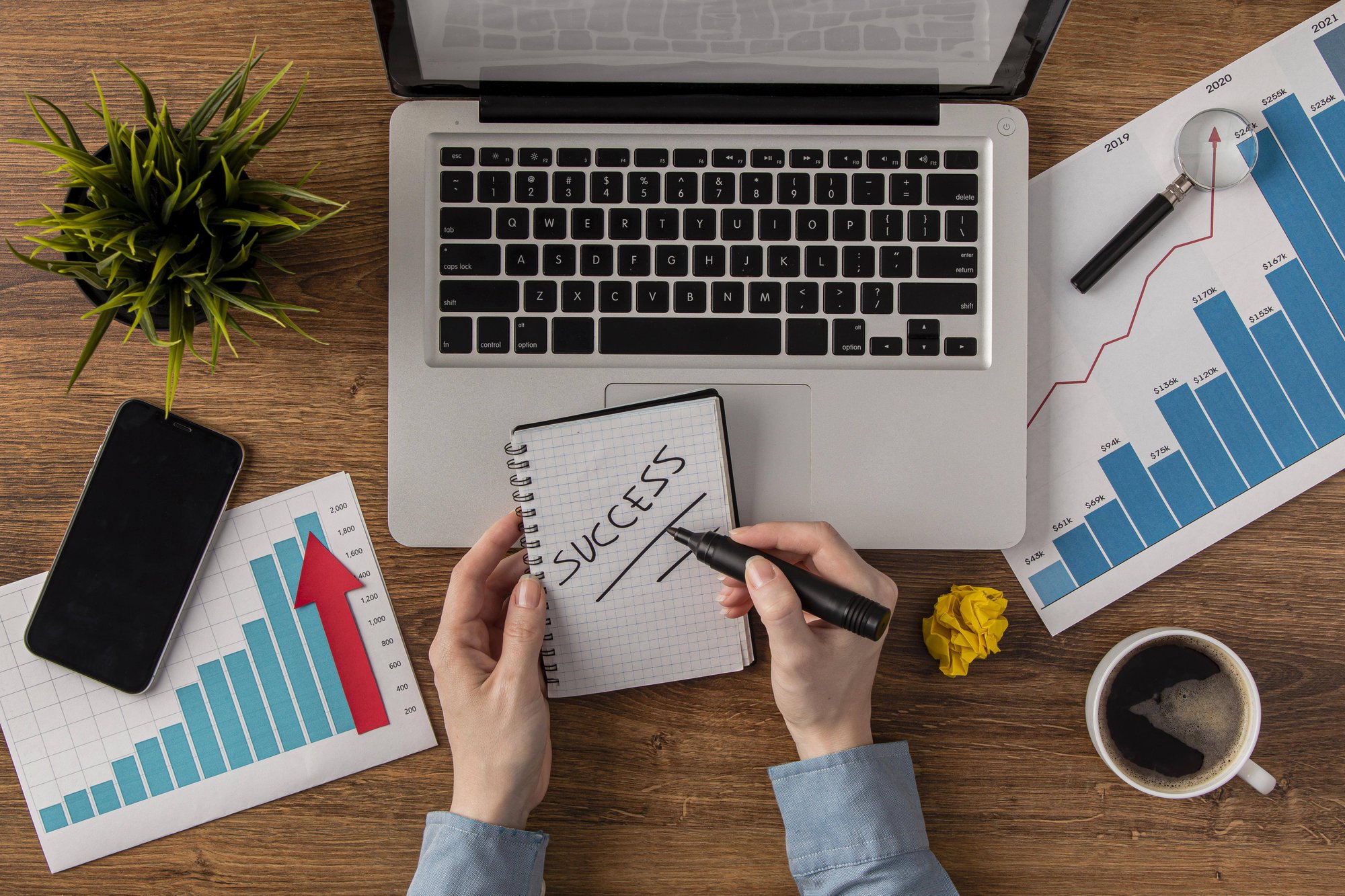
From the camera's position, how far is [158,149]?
62 centimetres

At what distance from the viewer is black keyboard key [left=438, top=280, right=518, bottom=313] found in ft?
2.39

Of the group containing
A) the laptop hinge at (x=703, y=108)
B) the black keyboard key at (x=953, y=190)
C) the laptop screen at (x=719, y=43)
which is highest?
the laptop screen at (x=719, y=43)

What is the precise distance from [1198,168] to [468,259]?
26.2 inches

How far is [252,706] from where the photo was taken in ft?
2.50

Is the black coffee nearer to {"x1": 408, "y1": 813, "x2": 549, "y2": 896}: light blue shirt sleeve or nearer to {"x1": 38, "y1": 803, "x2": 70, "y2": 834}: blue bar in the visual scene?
{"x1": 408, "y1": 813, "x2": 549, "y2": 896}: light blue shirt sleeve

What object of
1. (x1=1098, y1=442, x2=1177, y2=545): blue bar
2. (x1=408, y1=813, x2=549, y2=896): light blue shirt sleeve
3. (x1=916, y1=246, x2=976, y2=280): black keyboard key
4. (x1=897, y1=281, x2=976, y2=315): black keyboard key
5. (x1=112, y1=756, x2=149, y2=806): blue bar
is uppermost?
(x1=916, y1=246, x2=976, y2=280): black keyboard key

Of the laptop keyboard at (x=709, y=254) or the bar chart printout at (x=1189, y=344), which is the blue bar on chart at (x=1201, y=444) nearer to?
the bar chart printout at (x=1189, y=344)

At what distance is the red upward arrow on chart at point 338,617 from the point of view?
0.77 meters

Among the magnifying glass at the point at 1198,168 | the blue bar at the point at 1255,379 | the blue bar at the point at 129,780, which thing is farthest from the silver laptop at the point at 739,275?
the blue bar at the point at 129,780

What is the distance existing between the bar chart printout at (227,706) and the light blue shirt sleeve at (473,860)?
89mm

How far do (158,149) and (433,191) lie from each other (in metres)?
0.20

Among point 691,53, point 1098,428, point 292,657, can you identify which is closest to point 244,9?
point 691,53

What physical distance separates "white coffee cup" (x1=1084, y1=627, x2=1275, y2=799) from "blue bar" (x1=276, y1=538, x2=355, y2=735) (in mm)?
656

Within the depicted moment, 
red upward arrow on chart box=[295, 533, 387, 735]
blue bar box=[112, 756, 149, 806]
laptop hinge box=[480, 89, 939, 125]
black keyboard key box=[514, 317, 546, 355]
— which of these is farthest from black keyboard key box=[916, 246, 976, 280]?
blue bar box=[112, 756, 149, 806]
